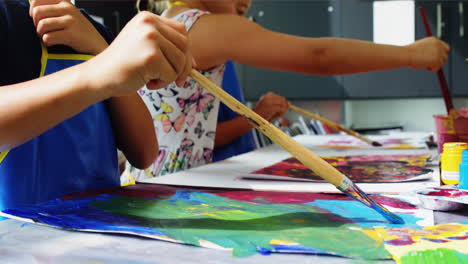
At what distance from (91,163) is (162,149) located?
43 centimetres

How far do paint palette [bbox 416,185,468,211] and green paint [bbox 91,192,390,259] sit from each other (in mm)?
117

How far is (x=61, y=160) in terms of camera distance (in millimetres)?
640

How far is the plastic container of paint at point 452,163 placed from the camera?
1.96 ft

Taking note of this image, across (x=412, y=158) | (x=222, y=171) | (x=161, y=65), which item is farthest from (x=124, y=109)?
(x=412, y=158)

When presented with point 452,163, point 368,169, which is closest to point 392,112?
point 368,169

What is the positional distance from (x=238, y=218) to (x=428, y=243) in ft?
0.57

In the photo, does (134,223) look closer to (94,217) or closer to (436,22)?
(94,217)

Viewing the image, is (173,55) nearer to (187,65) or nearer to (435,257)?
(187,65)

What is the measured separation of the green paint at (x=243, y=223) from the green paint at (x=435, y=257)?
0.7 inches

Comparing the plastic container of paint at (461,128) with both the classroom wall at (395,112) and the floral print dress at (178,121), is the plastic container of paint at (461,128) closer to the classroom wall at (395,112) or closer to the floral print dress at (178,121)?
the floral print dress at (178,121)

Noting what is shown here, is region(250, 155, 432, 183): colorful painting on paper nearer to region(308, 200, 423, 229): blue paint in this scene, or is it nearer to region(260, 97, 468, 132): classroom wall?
region(308, 200, 423, 229): blue paint

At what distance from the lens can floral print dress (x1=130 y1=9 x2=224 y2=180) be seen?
3.58 feet

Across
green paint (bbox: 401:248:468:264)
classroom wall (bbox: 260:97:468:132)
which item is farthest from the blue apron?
classroom wall (bbox: 260:97:468:132)

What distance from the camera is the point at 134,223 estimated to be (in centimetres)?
42
